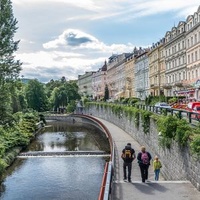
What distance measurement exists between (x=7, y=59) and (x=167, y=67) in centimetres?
4524

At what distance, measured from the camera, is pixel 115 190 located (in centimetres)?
1323

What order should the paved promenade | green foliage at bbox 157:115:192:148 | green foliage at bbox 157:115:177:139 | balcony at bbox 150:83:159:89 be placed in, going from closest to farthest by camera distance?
the paved promenade → green foliage at bbox 157:115:192:148 → green foliage at bbox 157:115:177:139 → balcony at bbox 150:83:159:89

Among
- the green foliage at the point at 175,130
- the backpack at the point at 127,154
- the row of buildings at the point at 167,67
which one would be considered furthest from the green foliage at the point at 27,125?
the backpack at the point at 127,154

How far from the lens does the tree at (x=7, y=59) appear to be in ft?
84.3

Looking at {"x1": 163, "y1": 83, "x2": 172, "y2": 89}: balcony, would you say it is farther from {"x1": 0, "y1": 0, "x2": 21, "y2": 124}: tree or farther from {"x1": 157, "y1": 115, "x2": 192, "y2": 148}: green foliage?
{"x1": 157, "y1": 115, "x2": 192, "y2": 148}: green foliage

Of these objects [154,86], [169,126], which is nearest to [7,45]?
[169,126]

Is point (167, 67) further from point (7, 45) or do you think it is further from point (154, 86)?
point (7, 45)

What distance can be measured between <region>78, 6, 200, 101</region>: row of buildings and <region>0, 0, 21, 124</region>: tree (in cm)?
1683

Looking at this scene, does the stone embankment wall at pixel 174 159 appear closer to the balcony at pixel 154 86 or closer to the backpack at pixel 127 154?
the backpack at pixel 127 154

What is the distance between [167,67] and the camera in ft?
220

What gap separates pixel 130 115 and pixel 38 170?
51.3 feet

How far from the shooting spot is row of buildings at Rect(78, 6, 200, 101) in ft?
169

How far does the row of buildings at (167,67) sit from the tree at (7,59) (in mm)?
16830

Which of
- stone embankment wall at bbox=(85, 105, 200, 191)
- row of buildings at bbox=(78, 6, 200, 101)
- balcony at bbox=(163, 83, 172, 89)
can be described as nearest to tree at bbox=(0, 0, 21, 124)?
stone embankment wall at bbox=(85, 105, 200, 191)
